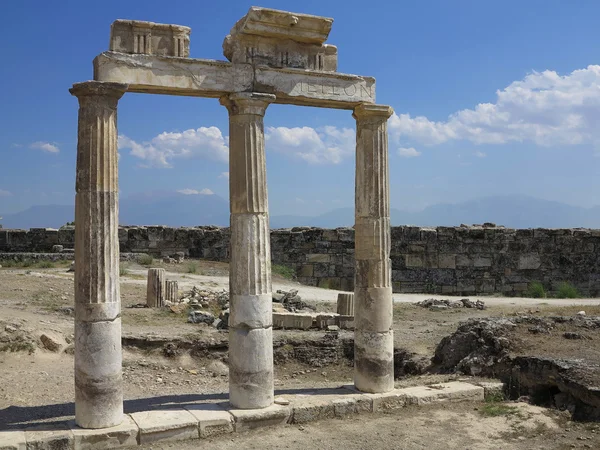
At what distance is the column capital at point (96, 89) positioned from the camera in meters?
7.95

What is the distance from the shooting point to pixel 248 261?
8.97 meters

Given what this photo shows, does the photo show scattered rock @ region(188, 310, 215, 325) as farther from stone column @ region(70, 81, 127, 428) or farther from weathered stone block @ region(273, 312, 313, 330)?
stone column @ region(70, 81, 127, 428)

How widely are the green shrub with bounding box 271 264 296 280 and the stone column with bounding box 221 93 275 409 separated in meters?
13.3

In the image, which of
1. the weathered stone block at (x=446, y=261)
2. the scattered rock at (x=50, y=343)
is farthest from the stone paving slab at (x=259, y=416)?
the weathered stone block at (x=446, y=261)

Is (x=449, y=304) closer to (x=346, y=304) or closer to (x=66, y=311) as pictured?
(x=346, y=304)

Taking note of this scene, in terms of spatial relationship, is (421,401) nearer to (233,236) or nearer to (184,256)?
(233,236)

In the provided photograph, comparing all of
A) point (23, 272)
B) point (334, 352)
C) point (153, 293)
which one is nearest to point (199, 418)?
point (334, 352)

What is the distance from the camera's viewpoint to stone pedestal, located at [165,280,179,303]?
620 inches

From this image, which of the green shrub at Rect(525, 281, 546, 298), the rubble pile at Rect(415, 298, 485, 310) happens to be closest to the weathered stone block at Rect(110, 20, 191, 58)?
the rubble pile at Rect(415, 298, 485, 310)

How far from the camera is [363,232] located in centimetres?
1009

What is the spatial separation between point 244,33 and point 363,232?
142 inches

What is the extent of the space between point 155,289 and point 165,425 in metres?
7.62

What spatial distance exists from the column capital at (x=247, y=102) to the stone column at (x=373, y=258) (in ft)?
5.56

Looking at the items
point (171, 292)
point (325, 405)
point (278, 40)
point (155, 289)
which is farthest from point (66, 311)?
point (278, 40)
